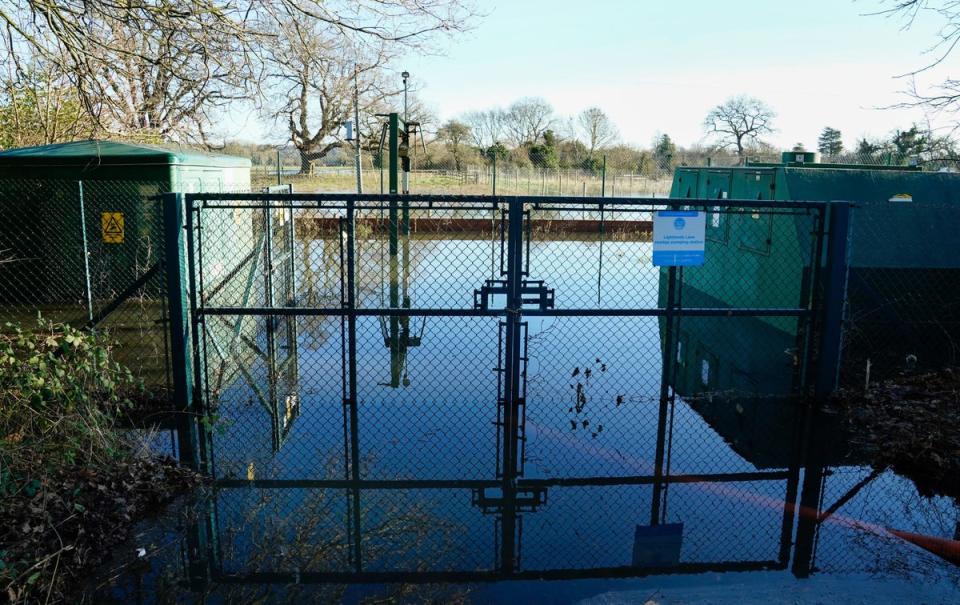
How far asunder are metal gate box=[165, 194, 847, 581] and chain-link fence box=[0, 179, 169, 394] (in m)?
1.12

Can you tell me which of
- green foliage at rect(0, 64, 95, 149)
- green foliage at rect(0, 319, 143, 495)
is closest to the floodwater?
green foliage at rect(0, 319, 143, 495)

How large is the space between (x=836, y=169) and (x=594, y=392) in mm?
5265

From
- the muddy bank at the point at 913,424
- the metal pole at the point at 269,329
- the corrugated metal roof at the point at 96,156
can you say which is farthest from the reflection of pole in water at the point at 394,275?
the muddy bank at the point at 913,424

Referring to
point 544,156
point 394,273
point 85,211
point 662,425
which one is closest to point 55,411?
point 662,425

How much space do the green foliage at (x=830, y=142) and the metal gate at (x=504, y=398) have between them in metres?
39.0

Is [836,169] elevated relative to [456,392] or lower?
elevated

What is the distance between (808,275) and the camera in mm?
6535

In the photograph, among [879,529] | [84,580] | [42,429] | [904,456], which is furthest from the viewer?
[904,456]

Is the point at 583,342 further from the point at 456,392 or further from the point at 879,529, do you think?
the point at 879,529

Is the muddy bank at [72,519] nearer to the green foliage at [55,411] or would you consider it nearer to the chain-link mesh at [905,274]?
the green foliage at [55,411]

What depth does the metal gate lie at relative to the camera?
460 centimetres

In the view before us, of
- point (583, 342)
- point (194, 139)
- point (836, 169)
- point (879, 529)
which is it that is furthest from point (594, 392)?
point (194, 139)

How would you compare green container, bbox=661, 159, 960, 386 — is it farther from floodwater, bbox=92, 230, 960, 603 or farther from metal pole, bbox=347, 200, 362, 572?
metal pole, bbox=347, 200, 362, 572

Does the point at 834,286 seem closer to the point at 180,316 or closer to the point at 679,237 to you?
the point at 679,237
